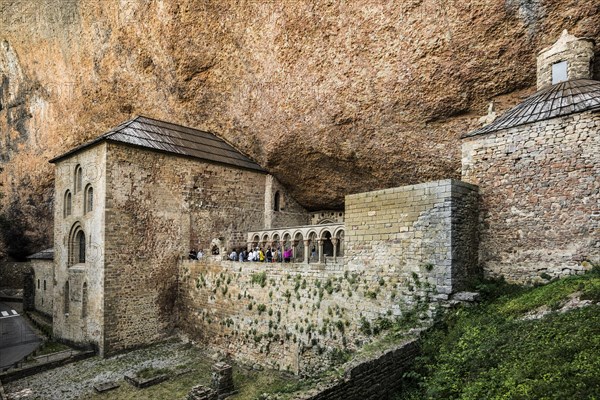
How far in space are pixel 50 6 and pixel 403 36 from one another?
20.6m

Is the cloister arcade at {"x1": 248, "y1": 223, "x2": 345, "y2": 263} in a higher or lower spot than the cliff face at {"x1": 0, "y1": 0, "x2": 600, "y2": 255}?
lower

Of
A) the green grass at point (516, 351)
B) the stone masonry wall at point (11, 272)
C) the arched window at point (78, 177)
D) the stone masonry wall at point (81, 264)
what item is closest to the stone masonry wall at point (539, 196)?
the green grass at point (516, 351)

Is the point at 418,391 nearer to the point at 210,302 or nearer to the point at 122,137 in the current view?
the point at 210,302

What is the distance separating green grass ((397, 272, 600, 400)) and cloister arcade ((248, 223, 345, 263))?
4.21 m

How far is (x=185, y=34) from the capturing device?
16328 mm

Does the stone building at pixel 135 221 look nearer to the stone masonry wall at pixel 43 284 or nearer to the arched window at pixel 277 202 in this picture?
the arched window at pixel 277 202

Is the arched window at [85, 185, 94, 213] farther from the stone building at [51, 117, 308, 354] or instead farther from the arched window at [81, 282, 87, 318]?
the arched window at [81, 282, 87, 318]

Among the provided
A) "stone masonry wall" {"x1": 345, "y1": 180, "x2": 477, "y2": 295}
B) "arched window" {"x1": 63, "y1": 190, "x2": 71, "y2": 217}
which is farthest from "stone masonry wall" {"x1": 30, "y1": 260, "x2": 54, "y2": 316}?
"stone masonry wall" {"x1": 345, "y1": 180, "x2": 477, "y2": 295}

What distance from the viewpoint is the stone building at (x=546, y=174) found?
8586mm

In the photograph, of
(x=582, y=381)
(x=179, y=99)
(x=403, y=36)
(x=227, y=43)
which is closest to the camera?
(x=582, y=381)

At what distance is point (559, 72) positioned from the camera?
10.4 metres

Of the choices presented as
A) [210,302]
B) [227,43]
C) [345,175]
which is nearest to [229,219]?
[210,302]

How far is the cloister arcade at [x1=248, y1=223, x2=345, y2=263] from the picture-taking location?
496 inches

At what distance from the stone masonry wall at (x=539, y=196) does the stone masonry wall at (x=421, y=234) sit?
57 centimetres
